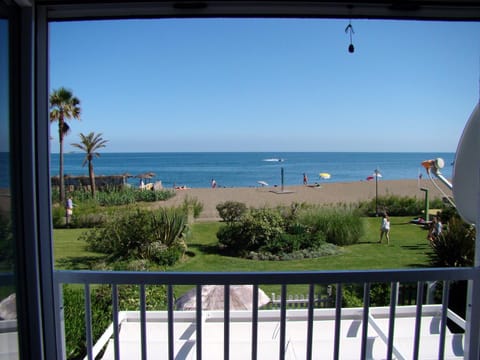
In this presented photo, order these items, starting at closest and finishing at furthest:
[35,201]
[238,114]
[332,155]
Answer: [35,201]
[238,114]
[332,155]

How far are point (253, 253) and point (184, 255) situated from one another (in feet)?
4.47

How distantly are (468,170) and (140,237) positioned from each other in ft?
16.8

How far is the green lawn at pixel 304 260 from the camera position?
18.9 feet

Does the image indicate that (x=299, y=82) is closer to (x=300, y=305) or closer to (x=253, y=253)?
(x=253, y=253)

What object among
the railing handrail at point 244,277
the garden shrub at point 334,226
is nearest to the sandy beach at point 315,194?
the garden shrub at point 334,226

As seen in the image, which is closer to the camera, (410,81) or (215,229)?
(215,229)

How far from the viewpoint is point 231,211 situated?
7.36m

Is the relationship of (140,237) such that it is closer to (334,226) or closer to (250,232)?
(250,232)

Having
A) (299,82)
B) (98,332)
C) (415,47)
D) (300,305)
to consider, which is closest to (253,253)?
(300,305)

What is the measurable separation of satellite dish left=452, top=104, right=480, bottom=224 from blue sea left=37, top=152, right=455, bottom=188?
5.91m

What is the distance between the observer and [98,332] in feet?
11.1

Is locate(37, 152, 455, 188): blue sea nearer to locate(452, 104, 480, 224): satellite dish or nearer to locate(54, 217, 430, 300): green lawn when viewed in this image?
locate(54, 217, 430, 300): green lawn

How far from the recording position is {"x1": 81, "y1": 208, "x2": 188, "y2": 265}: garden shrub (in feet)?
18.3

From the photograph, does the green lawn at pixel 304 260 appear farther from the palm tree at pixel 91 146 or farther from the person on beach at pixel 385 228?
the palm tree at pixel 91 146
